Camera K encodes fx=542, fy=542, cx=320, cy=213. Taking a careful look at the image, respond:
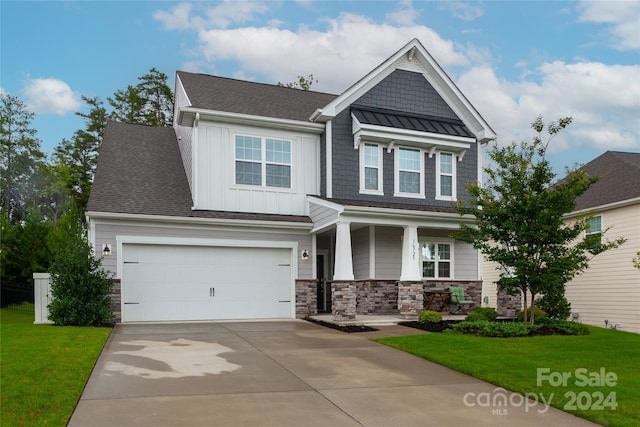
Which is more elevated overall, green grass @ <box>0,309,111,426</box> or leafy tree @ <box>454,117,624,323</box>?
leafy tree @ <box>454,117,624,323</box>

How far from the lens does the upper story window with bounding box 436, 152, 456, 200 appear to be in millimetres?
18250

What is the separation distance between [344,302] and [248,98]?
7.79 meters

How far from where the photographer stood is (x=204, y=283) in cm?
1588

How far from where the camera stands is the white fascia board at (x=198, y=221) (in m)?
14.7


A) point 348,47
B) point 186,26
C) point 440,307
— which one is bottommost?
point 440,307

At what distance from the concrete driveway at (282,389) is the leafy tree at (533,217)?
4.49 meters

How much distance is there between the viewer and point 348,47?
2952 centimetres

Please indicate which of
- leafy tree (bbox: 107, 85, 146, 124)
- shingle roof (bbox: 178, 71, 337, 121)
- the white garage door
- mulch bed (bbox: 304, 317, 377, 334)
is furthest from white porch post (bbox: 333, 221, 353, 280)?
leafy tree (bbox: 107, 85, 146, 124)

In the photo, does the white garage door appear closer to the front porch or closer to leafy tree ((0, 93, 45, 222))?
the front porch

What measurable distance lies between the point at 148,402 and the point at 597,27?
1804 cm

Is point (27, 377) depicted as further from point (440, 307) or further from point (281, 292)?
point (440, 307)

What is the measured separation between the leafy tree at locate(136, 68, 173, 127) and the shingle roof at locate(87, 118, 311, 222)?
18.6 m

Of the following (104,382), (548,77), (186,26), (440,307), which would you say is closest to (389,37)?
(548,77)

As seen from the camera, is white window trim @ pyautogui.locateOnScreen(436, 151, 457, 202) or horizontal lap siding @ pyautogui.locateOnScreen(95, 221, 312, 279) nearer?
horizontal lap siding @ pyautogui.locateOnScreen(95, 221, 312, 279)
